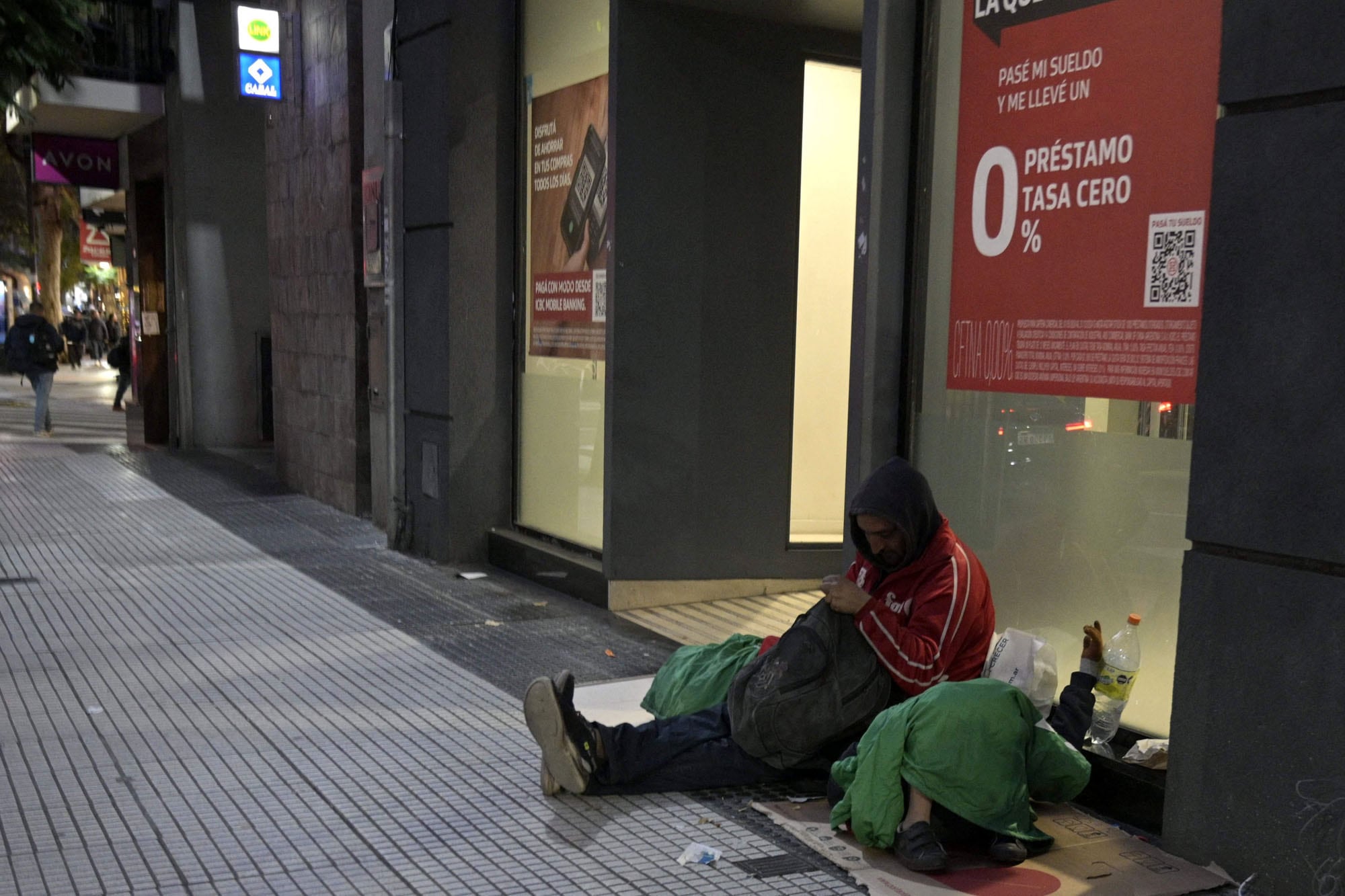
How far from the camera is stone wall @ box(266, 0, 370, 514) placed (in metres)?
10.0

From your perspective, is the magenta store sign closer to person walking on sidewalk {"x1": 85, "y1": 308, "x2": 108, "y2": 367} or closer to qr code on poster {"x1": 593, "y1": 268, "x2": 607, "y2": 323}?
qr code on poster {"x1": 593, "y1": 268, "x2": 607, "y2": 323}

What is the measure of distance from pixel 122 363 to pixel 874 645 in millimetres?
19169

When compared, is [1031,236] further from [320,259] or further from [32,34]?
[32,34]

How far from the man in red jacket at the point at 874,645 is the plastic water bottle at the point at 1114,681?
415 mm

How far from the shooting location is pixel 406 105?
338 inches

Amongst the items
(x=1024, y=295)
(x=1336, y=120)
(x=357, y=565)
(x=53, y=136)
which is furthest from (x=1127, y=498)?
(x=53, y=136)

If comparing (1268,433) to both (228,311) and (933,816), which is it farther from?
(228,311)

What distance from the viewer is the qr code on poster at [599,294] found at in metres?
7.47

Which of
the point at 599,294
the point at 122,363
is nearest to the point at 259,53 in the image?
the point at 599,294

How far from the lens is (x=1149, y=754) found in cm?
411

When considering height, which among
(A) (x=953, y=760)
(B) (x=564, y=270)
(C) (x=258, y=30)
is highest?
(C) (x=258, y=30)

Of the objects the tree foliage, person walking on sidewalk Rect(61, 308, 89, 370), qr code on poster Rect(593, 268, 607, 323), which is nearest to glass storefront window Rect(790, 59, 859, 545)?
qr code on poster Rect(593, 268, 607, 323)

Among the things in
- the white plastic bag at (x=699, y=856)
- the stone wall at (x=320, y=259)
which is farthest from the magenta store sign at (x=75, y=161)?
the white plastic bag at (x=699, y=856)

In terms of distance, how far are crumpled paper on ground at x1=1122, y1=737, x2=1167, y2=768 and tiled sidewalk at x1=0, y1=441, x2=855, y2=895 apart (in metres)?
1.18
